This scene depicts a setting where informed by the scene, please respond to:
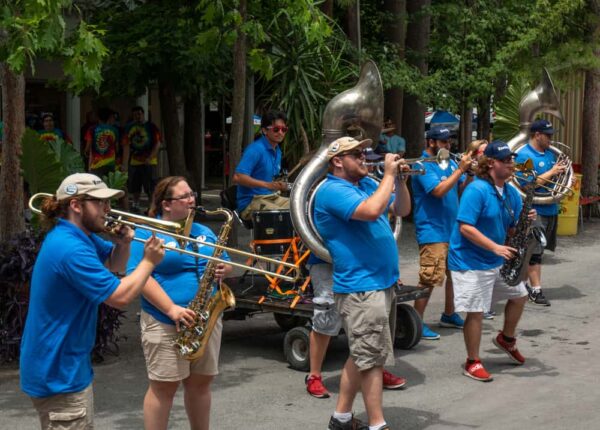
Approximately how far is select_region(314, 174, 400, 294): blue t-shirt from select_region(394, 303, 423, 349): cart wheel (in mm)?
2408

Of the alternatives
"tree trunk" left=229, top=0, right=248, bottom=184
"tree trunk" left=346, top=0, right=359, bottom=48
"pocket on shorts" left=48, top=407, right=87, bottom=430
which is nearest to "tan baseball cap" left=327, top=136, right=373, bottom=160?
"pocket on shorts" left=48, top=407, right=87, bottom=430

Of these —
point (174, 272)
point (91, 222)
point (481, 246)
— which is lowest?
point (481, 246)

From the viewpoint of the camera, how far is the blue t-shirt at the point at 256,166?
375 inches

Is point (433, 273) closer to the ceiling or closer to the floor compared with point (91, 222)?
closer to the floor

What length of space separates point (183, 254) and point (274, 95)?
31.4ft

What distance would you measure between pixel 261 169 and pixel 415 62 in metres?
8.85

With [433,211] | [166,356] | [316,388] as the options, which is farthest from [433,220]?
[166,356]

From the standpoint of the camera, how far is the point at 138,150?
16969 millimetres

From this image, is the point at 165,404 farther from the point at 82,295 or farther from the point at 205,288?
the point at 82,295

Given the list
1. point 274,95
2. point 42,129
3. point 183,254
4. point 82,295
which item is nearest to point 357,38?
point 274,95

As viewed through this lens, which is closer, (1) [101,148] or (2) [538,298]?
(2) [538,298]

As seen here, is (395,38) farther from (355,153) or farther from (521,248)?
(355,153)

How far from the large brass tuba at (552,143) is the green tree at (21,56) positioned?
4.30 m

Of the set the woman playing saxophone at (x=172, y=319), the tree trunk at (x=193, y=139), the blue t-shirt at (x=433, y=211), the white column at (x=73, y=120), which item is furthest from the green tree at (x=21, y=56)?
the white column at (x=73, y=120)
